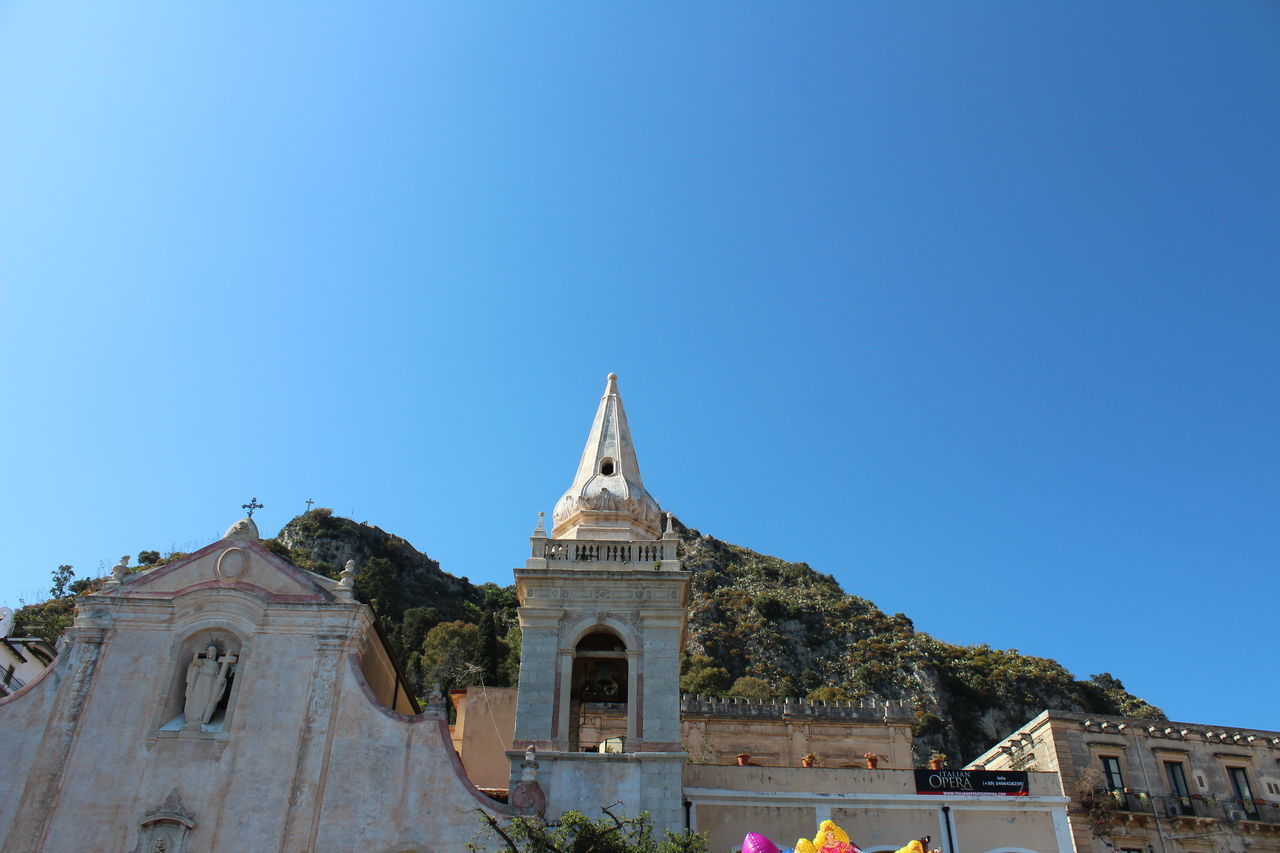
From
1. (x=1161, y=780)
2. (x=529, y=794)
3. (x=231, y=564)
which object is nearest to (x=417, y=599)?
(x=1161, y=780)

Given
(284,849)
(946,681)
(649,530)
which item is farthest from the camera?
(946,681)

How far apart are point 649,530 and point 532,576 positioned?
4270 millimetres

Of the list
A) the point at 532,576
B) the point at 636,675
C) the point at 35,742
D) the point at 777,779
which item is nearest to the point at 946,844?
the point at 777,779

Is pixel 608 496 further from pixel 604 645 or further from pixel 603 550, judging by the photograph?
pixel 604 645

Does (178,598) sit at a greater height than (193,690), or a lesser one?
greater

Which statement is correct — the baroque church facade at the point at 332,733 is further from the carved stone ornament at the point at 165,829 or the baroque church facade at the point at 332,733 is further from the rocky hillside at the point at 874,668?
the rocky hillside at the point at 874,668

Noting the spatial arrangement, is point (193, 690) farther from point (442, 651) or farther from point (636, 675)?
point (442, 651)

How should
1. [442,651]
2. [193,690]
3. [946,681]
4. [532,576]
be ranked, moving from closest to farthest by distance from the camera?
[193,690]
[532,576]
[442,651]
[946,681]

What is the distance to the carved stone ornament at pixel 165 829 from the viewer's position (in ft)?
67.7

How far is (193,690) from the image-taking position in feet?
73.4

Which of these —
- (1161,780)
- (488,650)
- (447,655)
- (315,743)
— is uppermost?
(447,655)

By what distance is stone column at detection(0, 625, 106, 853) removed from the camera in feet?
68.1

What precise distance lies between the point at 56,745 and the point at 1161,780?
3764cm

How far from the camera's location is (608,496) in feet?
90.2
